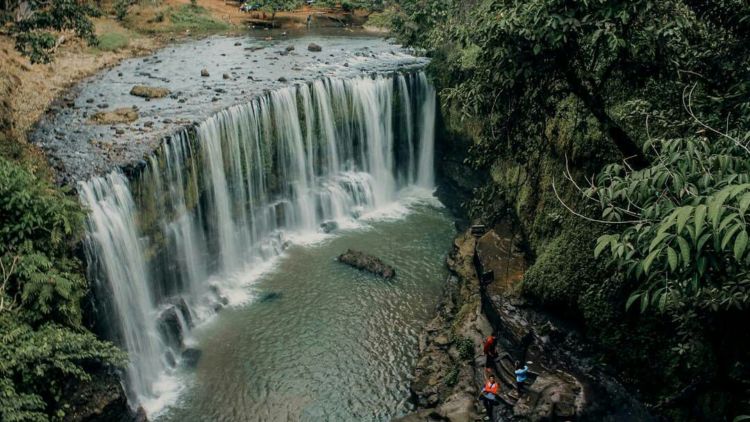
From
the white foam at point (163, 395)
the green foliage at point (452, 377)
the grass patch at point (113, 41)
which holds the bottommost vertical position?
the white foam at point (163, 395)

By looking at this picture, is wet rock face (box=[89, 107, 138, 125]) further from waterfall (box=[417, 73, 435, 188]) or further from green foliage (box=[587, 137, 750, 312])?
green foliage (box=[587, 137, 750, 312])

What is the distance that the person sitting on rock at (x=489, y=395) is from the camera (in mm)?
13461

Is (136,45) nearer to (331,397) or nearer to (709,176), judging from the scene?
(331,397)

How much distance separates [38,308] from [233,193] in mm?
10773

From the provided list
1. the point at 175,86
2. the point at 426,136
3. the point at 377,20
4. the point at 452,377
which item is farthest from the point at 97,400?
the point at 377,20

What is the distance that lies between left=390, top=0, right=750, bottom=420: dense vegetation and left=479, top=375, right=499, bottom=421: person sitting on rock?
257 centimetres

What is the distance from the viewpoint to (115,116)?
2239cm

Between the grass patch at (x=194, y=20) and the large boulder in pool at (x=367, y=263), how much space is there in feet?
86.7

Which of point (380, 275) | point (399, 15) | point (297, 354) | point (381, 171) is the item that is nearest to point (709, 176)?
point (297, 354)

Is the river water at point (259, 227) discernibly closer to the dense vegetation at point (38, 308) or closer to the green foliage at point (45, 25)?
the dense vegetation at point (38, 308)

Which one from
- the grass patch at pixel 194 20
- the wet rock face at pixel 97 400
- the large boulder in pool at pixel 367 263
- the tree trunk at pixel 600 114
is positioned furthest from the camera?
the grass patch at pixel 194 20

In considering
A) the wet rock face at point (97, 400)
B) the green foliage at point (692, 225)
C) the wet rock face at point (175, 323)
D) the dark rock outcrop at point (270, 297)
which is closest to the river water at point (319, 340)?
the dark rock outcrop at point (270, 297)

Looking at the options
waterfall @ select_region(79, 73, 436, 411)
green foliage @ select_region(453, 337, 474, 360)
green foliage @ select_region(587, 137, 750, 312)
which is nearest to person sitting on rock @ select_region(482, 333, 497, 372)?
green foliage @ select_region(453, 337, 474, 360)

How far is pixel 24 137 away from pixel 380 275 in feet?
44.6
